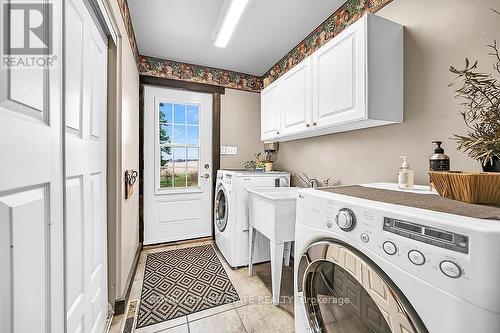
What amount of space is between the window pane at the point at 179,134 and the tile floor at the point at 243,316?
1774mm

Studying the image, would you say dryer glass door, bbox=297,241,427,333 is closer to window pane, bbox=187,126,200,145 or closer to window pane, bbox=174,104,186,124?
window pane, bbox=187,126,200,145

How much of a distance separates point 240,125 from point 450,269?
3.05 meters

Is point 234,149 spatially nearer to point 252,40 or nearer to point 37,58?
point 252,40

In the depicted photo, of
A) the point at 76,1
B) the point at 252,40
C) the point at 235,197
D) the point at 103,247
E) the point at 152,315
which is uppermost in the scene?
the point at 252,40

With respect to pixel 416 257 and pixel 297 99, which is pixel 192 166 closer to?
pixel 297 99

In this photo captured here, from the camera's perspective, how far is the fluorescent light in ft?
5.48

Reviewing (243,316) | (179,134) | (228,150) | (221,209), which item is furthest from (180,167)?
(243,316)

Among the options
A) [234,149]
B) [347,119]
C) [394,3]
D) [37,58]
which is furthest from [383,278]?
[234,149]

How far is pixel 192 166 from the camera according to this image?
3.17 metres

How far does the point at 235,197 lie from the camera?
89.4 inches

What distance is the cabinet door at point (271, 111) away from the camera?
2.44 metres

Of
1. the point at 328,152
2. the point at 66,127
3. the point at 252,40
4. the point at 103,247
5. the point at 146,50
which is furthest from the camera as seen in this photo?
the point at 146,50

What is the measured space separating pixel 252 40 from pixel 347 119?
1606 millimetres

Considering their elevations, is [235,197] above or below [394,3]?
below
